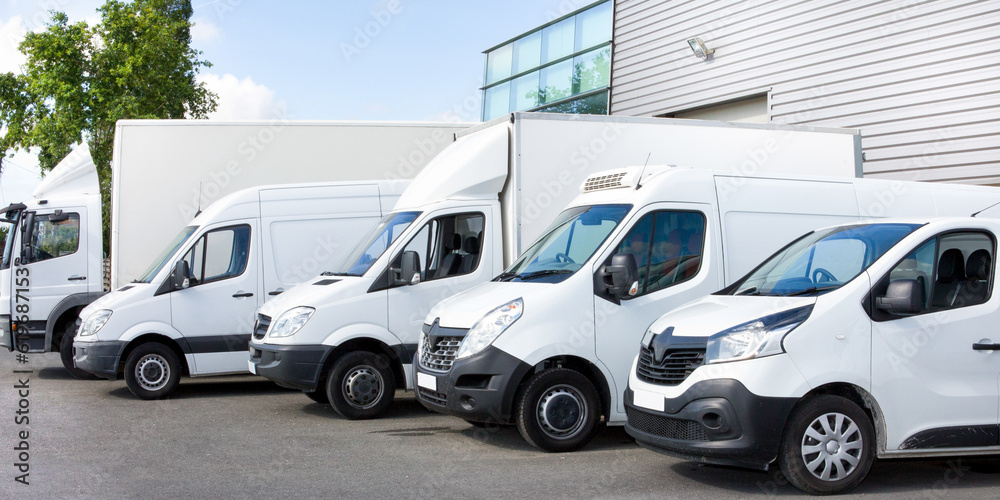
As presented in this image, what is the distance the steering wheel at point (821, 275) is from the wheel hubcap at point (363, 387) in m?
4.47

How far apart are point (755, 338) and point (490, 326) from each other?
2.15 m

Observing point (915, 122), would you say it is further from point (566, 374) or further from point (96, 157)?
point (96, 157)

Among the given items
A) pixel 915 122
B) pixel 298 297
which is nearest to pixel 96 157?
pixel 298 297

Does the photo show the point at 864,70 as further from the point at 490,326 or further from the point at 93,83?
the point at 93,83

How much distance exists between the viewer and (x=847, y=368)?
17.7ft

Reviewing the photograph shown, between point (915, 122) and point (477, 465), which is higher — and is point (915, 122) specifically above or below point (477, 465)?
above

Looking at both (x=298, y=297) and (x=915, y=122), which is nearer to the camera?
(x=298, y=297)

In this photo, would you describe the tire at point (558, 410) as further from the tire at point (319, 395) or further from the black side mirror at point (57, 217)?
the black side mirror at point (57, 217)

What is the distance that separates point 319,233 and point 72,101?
1770cm

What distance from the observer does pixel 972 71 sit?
11812mm

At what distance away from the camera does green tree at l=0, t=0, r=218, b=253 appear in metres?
24.6

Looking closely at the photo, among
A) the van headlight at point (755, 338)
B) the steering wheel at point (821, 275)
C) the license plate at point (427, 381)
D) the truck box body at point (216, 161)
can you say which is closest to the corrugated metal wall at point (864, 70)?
the truck box body at point (216, 161)

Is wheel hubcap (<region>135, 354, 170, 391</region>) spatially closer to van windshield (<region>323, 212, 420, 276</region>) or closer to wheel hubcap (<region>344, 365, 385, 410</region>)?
van windshield (<region>323, 212, 420, 276</region>)

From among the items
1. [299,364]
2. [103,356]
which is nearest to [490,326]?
[299,364]
